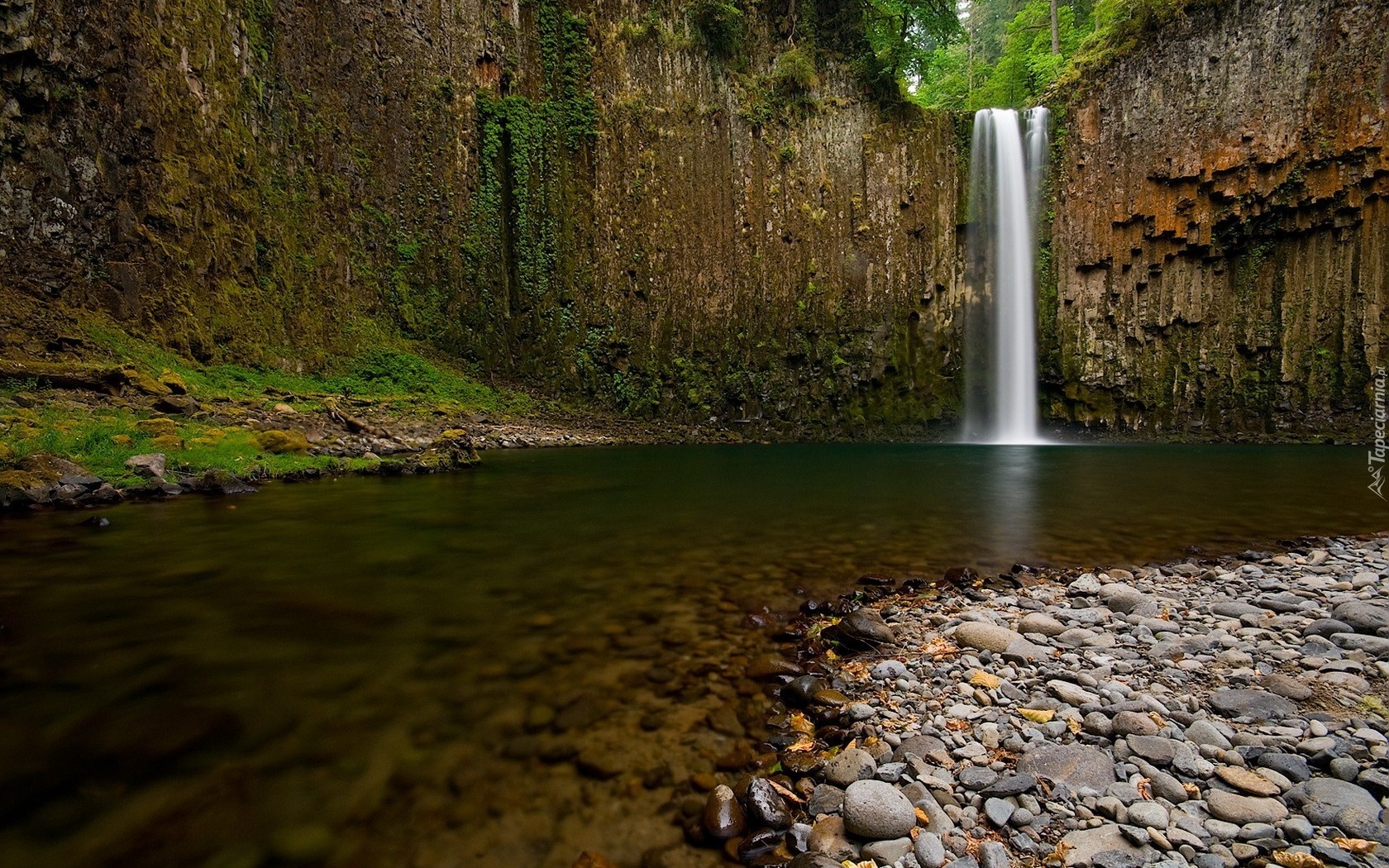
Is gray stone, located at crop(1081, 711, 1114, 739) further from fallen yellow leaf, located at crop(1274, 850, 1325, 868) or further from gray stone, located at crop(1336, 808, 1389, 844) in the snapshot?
fallen yellow leaf, located at crop(1274, 850, 1325, 868)

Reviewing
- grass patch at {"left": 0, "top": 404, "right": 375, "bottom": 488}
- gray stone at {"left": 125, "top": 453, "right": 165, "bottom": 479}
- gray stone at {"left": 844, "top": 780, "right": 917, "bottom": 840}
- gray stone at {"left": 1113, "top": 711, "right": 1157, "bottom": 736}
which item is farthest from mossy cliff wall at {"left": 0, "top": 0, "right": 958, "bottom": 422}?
gray stone at {"left": 1113, "top": 711, "right": 1157, "bottom": 736}

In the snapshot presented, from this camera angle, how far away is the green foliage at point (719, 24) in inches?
984

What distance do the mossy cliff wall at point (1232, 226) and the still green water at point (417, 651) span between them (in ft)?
61.1

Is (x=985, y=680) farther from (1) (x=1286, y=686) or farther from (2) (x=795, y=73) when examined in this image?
(2) (x=795, y=73)

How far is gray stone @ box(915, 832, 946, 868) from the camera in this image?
187 cm

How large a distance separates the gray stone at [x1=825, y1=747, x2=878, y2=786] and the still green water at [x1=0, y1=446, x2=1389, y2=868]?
0.47m

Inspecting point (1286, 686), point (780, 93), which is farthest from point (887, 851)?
point (780, 93)

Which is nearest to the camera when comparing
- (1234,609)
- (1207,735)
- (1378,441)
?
(1207,735)

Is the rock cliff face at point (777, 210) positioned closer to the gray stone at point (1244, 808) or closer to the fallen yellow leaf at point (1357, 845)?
the gray stone at point (1244, 808)

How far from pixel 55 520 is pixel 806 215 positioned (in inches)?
1011

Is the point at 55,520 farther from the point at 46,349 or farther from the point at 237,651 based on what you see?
the point at 46,349

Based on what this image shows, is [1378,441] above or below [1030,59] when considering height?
below

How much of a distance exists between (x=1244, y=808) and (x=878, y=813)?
1.20 metres

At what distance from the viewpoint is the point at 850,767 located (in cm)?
243
